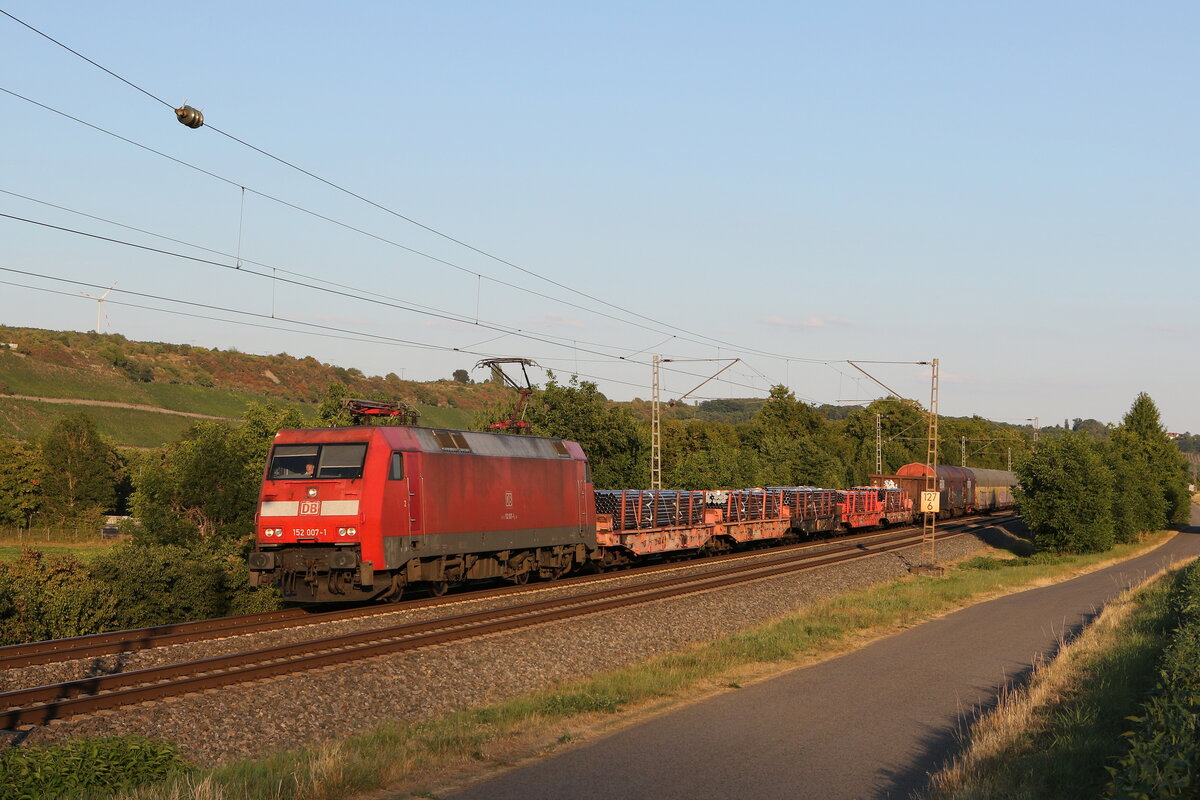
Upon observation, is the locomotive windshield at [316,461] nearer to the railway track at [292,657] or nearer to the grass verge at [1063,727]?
the railway track at [292,657]

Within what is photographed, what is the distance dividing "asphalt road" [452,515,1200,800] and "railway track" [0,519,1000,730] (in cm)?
525

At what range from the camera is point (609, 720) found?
13.2 m

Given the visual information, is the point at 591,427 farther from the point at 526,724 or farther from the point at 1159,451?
the point at 526,724

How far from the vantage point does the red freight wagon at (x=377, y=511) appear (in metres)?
20.4

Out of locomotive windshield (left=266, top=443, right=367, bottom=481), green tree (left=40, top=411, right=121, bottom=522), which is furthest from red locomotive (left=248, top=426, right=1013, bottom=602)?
green tree (left=40, top=411, right=121, bottom=522)

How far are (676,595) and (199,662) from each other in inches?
515

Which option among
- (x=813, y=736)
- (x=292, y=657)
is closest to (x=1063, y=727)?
(x=813, y=736)

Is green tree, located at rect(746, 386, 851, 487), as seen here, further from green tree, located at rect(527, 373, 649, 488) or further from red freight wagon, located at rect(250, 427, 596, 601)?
red freight wagon, located at rect(250, 427, 596, 601)

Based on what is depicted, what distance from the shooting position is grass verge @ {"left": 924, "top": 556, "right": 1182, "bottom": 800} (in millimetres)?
9438

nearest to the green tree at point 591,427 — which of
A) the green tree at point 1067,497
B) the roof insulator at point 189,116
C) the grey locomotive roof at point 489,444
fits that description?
the green tree at point 1067,497

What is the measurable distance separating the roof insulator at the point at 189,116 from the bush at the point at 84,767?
9.86m

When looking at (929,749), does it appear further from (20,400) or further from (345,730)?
(20,400)

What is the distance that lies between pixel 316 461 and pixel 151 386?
120995 millimetres

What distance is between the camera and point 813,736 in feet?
39.3
